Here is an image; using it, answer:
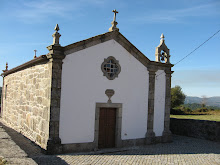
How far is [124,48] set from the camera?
9.97 m

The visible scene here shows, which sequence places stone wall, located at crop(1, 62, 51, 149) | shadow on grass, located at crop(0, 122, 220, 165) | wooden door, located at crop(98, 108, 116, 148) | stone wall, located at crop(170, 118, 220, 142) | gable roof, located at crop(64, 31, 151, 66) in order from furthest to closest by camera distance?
stone wall, located at crop(170, 118, 220, 142)
wooden door, located at crop(98, 108, 116, 148)
gable roof, located at crop(64, 31, 151, 66)
stone wall, located at crop(1, 62, 51, 149)
shadow on grass, located at crop(0, 122, 220, 165)

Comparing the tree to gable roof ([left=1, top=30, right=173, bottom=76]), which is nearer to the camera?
gable roof ([left=1, top=30, right=173, bottom=76])

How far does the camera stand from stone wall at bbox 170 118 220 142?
39.2 ft

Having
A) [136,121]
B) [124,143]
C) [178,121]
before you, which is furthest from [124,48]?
[178,121]

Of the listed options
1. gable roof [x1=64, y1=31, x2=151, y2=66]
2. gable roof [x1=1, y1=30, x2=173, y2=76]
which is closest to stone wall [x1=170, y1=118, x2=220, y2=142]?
gable roof [x1=1, y1=30, x2=173, y2=76]

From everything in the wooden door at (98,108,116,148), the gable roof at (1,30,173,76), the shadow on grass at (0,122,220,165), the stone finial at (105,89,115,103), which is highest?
the gable roof at (1,30,173,76)

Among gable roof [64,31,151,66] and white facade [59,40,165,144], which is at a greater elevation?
gable roof [64,31,151,66]

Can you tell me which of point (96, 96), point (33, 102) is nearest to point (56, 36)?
point (96, 96)

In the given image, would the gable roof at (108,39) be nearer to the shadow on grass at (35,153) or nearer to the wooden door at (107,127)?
the wooden door at (107,127)

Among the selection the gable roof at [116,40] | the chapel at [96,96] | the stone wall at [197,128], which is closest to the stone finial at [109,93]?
the chapel at [96,96]

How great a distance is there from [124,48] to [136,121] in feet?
11.3

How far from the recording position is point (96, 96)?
900 centimetres

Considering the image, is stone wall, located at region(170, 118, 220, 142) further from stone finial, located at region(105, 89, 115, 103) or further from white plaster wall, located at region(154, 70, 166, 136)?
stone finial, located at region(105, 89, 115, 103)

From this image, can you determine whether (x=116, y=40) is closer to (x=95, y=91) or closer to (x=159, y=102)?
(x=95, y=91)
